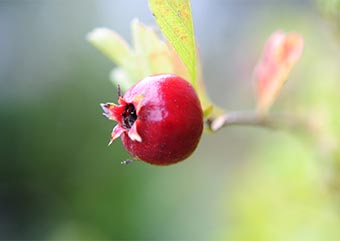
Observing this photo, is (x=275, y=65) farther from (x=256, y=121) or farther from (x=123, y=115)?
(x=123, y=115)

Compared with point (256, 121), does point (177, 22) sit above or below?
above

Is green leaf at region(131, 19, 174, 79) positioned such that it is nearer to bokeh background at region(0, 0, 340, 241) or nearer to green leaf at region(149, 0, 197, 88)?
green leaf at region(149, 0, 197, 88)

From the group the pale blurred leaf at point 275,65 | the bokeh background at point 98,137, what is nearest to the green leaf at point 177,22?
→ the pale blurred leaf at point 275,65

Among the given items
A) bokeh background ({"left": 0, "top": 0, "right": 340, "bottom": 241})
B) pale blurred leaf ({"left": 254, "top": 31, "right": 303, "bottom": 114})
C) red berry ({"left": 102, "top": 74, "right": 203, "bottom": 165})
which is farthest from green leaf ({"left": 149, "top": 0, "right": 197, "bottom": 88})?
bokeh background ({"left": 0, "top": 0, "right": 340, "bottom": 241})

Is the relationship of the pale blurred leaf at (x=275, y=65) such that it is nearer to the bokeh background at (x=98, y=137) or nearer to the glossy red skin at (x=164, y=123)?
the glossy red skin at (x=164, y=123)

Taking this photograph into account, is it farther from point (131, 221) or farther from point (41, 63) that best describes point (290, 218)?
point (41, 63)

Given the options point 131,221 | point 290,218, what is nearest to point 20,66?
point 131,221

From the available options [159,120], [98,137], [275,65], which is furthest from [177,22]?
[98,137]
